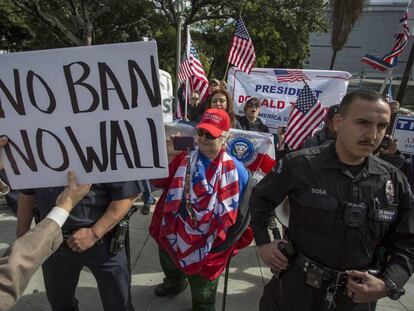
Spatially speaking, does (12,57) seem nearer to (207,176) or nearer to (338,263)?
(207,176)

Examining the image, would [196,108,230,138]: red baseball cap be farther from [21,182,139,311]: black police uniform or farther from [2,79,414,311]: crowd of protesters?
[21,182,139,311]: black police uniform

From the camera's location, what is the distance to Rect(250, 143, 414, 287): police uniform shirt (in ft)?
5.38

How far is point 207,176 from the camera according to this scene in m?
2.38

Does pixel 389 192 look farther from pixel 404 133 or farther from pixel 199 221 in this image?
→ pixel 404 133

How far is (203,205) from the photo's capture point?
234cm

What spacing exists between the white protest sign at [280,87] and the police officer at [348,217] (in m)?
3.96

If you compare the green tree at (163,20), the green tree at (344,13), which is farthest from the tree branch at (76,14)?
the green tree at (344,13)

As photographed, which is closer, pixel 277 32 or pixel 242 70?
pixel 242 70

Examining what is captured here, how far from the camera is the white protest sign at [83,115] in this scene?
4.66ft

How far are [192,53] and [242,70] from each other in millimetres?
920

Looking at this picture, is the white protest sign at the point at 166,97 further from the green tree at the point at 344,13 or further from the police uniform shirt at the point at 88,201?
the green tree at the point at 344,13

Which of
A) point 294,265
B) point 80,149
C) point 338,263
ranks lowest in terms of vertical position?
point 294,265

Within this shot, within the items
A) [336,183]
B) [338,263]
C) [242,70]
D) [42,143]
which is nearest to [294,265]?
[338,263]

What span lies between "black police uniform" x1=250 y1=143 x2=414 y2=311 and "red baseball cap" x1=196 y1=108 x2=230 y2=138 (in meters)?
0.68
